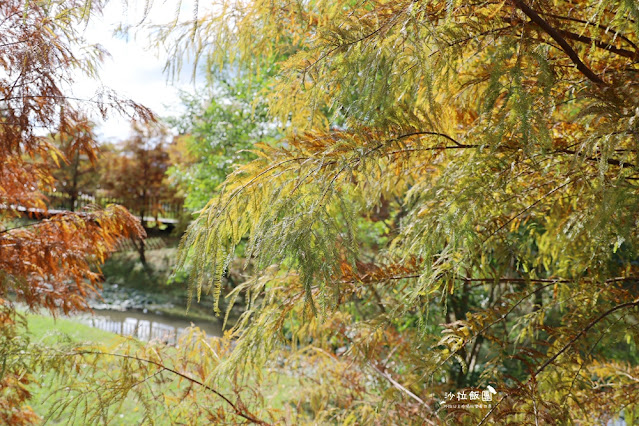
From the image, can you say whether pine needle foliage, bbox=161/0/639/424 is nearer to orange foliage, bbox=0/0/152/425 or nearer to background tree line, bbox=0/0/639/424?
background tree line, bbox=0/0/639/424

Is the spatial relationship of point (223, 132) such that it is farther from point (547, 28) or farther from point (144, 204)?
point (144, 204)

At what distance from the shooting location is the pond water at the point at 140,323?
906 cm

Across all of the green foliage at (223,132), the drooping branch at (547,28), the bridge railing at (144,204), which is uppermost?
the green foliage at (223,132)

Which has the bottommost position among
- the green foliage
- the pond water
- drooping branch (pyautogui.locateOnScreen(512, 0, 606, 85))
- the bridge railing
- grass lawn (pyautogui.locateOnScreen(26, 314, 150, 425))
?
the pond water

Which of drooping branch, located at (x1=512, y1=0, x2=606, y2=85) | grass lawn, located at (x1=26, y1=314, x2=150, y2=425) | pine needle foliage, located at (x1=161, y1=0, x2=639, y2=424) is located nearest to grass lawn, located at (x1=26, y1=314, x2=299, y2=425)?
grass lawn, located at (x1=26, y1=314, x2=150, y2=425)

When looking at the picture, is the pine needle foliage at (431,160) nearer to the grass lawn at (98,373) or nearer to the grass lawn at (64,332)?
the grass lawn at (98,373)

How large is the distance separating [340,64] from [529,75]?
56cm

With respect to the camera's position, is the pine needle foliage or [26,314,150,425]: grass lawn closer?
the pine needle foliage

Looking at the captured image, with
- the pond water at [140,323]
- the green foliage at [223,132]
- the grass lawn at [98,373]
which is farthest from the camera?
the pond water at [140,323]

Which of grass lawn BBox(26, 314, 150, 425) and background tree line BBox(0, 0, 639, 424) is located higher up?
background tree line BBox(0, 0, 639, 424)

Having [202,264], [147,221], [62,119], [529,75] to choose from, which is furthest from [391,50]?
[147,221]

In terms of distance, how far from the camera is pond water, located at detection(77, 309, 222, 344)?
906 cm

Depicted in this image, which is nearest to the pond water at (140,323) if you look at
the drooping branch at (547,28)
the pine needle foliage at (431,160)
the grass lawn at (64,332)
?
the grass lawn at (64,332)

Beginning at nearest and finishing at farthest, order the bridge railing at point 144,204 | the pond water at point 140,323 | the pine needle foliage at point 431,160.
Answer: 1. the pine needle foliage at point 431,160
2. the pond water at point 140,323
3. the bridge railing at point 144,204
